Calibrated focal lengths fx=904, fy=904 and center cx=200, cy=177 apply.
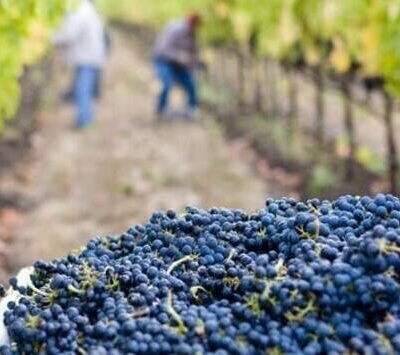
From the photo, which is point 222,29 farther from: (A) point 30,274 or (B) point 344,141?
(A) point 30,274

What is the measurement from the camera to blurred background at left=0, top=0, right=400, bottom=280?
840cm

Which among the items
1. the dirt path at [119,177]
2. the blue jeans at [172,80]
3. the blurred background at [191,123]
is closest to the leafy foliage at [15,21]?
the blurred background at [191,123]

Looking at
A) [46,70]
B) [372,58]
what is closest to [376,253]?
[372,58]

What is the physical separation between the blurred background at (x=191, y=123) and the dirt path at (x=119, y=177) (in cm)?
2

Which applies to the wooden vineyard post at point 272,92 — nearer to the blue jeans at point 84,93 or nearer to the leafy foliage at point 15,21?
the blue jeans at point 84,93

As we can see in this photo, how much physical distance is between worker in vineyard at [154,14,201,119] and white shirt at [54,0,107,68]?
47.3 inches

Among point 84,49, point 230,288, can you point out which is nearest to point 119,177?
point 84,49

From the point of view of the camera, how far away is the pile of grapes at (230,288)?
2.00 m

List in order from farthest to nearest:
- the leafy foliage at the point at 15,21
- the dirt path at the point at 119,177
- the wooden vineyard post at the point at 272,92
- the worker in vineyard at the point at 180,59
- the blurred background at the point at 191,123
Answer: the worker in vineyard at the point at 180,59, the wooden vineyard post at the point at 272,92, the dirt path at the point at 119,177, the blurred background at the point at 191,123, the leafy foliage at the point at 15,21

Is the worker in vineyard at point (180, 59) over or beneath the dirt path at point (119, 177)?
over

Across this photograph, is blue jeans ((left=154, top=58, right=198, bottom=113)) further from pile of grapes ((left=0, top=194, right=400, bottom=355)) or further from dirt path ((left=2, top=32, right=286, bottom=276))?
pile of grapes ((left=0, top=194, right=400, bottom=355))

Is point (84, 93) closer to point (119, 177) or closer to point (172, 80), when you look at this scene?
point (172, 80)

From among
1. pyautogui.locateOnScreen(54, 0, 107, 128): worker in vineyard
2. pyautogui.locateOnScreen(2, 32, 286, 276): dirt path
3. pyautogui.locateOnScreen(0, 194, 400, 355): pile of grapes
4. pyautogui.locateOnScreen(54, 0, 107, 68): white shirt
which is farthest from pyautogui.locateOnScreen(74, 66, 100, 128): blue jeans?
pyautogui.locateOnScreen(0, 194, 400, 355): pile of grapes

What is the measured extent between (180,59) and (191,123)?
1.17m
